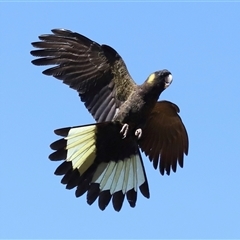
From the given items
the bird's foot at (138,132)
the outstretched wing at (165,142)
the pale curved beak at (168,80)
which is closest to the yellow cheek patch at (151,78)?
the pale curved beak at (168,80)

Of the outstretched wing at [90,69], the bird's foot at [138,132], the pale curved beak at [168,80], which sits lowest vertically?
the bird's foot at [138,132]

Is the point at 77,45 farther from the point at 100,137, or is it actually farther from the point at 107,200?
the point at 107,200

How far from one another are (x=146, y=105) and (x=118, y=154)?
1.12 metres

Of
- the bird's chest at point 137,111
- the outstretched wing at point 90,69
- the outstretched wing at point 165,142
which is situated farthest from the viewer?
the outstretched wing at point 165,142

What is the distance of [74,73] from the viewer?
13.0m

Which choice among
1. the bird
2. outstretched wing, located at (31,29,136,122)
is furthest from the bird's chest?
outstretched wing, located at (31,29,136,122)

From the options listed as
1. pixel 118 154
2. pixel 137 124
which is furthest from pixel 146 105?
pixel 118 154

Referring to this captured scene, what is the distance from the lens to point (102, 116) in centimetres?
1304

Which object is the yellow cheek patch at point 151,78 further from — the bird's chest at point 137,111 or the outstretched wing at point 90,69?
the outstretched wing at point 90,69

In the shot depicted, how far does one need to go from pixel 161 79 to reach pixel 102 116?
3.81 ft

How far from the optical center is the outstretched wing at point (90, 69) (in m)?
13.0

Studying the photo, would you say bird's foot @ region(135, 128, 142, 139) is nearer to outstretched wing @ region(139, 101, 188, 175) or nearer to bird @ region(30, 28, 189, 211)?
bird @ region(30, 28, 189, 211)

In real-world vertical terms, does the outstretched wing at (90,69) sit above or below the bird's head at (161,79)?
above

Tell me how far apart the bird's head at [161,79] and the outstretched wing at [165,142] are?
1360 millimetres
